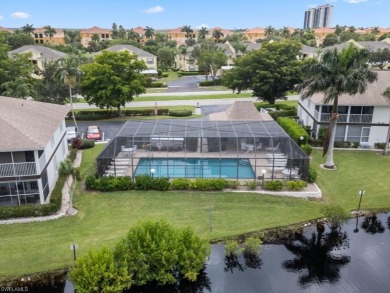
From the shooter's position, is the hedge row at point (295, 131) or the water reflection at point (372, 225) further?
the hedge row at point (295, 131)

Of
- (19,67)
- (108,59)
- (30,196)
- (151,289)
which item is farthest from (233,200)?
(19,67)

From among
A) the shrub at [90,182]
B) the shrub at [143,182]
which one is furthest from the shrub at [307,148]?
the shrub at [90,182]

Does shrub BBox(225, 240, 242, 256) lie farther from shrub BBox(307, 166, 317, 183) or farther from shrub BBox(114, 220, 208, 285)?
shrub BBox(307, 166, 317, 183)

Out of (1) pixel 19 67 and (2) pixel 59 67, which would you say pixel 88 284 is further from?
(1) pixel 19 67

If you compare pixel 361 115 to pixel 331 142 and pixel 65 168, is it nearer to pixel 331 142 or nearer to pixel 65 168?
pixel 331 142

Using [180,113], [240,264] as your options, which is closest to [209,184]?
[240,264]

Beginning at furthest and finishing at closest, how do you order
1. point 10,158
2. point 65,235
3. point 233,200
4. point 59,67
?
1. point 59,67
2. point 233,200
3. point 10,158
4. point 65,235

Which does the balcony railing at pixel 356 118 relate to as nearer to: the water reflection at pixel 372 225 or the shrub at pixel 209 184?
the water reflection at pixel 372 225
